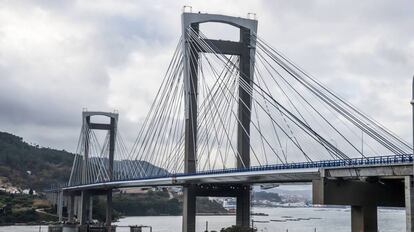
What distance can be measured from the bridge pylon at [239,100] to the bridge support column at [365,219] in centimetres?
1847

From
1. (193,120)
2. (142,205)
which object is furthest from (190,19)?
(142,205)

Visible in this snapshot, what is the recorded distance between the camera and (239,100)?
51.3 meters

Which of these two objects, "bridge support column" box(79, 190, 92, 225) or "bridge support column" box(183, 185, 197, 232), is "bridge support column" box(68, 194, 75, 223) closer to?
"bridge support column" box(79, 190, 92, 225)

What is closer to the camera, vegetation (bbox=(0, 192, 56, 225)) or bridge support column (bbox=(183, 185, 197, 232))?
bridge support column (bbox=(183, 185, 197, 232))

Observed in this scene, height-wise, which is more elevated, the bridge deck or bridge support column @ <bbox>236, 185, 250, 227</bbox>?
the bridge deck

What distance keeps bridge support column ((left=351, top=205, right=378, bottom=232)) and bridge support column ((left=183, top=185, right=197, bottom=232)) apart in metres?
21.6

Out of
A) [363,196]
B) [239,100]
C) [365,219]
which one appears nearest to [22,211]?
[239,100]

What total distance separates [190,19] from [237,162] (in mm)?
12661

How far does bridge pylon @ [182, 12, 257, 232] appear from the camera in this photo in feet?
168

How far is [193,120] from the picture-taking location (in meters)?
51.2

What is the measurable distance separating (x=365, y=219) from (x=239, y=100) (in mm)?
21586

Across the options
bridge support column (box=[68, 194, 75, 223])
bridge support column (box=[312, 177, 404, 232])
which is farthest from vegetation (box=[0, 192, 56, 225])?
bridge support column (box=[312, 177, 404, 232])

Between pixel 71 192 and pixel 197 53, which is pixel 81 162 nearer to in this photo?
pixel 71 192

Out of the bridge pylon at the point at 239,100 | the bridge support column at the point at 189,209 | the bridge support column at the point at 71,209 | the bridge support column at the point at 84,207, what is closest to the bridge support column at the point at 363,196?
the bridge pylon at the point at 239,100
